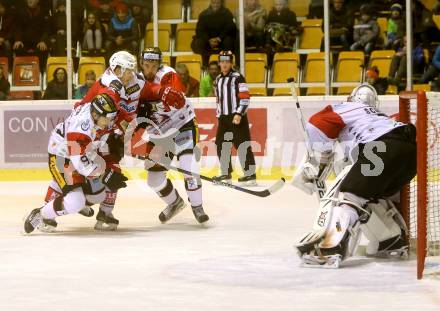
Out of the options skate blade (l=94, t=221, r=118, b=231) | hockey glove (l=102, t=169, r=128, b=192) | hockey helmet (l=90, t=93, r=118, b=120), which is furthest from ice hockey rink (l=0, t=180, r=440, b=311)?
hockey helmet (l=90, t=93, r=118, b=120)

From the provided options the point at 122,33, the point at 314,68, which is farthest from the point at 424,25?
the point at 122,33

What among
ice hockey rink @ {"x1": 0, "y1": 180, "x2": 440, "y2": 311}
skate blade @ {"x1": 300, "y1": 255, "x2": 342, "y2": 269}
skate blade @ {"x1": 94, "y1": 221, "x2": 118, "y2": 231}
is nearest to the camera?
ice hockey rink @ {"x1": 0, "y1": 180, "x2": 440, "y2": 311}

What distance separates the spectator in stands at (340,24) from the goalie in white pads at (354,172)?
19.2 feet

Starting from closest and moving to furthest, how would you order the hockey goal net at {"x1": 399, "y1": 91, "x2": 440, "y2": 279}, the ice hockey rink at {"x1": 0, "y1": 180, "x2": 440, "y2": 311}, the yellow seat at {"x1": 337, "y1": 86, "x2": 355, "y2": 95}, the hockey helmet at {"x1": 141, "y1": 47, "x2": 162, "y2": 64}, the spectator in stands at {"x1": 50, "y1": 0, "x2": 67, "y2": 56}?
1. the ice hockey rink at {"x1": 0, "y1": 180, "x2": 440, "y2": 311}
2. the hockey goal net at {"x1": 399, "y1": 91, "x2": 440, "y2": 279}
3. the hockey helmet at {"x1": 141, "y1": 47, "x2": 162, "y2": 64}
4. the yellow seat at {"x1": 337, "y1": 86, "x2": 355, "y2": 95}
5. the spectator in stands at {"x1": 50, "y1": 0, "x2": 67, "y2": 56}

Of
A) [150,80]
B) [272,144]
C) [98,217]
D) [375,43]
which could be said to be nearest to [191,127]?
[150,80]

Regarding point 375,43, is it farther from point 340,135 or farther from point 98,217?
point 340,135

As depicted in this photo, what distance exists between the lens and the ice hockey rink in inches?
183

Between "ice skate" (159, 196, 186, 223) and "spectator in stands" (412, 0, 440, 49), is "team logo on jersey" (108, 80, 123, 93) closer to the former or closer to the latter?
"ice skate" (159, 196, 186, 223)

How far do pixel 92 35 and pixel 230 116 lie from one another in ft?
7.32

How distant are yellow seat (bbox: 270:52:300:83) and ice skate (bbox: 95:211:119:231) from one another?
4948 mm

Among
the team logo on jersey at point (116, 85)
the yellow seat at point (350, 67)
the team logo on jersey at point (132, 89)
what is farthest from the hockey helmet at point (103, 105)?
the yellow seat at point (350, 67)

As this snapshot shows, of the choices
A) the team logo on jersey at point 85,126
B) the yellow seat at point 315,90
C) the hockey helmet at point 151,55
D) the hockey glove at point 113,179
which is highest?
the hockey helmet at point 151,55

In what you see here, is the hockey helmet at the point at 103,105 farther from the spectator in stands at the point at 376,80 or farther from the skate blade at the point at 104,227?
the spectator in stands at the point at 376,80

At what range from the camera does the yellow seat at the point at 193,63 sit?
11.8 metres
